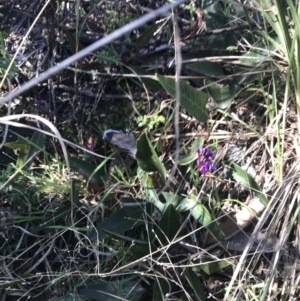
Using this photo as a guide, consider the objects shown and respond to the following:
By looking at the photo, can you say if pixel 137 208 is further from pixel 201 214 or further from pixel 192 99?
pixel 192 99

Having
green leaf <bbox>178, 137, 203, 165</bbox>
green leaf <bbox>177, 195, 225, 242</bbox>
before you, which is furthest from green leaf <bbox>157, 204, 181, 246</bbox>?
green leaf <bbox>178, 137, 203, 165</bbox>

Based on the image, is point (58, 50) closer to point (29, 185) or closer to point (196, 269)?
point (29, 185)

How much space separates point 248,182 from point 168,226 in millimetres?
215

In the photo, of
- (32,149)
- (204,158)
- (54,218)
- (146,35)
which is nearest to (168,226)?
(204,158)

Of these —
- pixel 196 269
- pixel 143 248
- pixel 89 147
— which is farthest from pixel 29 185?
pixel 196 269

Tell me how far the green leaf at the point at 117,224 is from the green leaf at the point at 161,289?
140mm

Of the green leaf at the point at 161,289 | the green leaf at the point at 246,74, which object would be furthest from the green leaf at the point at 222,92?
the green leaf at the point at 161,289

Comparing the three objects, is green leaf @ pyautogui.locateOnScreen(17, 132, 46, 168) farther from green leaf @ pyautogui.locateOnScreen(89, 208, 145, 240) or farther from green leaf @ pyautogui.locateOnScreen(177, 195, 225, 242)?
green leaf @ pyautogui.locateOnScreen(177, 195, 225, 242)

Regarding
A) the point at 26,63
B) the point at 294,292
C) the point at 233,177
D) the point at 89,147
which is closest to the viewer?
the point at 294,292

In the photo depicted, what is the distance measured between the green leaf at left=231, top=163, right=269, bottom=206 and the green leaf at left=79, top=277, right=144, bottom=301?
1.11ft

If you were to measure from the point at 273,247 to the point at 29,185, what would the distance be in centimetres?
62

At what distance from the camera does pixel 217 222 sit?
3.91ft

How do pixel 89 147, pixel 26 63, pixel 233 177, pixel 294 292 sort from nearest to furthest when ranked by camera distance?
pixel 294 292 → pixel 233 177 → pixel 89 147 → pixel 26 63

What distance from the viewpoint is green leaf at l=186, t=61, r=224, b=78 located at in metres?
1.28
